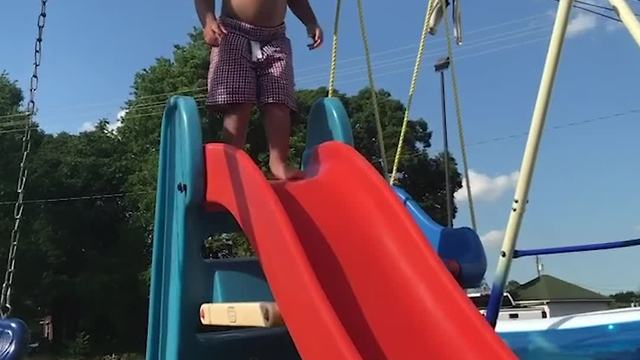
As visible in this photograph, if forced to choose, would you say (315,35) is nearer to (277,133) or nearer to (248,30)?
(248,30)

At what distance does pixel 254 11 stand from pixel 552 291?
34.1m

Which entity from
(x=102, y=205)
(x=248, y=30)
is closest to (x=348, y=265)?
(x=248, y=30)

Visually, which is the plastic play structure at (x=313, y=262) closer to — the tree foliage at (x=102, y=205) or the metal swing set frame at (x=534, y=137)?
the metal swing set frame at (x=534, y=137)

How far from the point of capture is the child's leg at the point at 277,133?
3.39 m

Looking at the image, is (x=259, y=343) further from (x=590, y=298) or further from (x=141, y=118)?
(x=590, y=298)

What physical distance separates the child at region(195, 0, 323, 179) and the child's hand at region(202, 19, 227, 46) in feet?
0.12

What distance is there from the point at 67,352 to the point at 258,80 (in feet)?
86.1

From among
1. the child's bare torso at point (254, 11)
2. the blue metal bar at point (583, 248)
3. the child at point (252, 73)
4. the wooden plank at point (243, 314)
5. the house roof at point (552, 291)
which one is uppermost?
the house roof at point (552, 291)

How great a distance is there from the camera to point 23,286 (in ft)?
87.2

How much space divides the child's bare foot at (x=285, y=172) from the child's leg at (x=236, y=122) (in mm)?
186

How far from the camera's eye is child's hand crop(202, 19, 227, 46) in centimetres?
320

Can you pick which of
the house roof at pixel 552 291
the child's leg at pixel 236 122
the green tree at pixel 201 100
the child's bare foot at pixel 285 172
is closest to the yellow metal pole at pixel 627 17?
the child's bare foot at pixel 285 172


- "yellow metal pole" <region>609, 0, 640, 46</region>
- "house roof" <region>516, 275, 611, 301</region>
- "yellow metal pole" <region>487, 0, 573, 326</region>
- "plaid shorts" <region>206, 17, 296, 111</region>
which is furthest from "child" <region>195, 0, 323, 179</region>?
"house roof" <region>516, 275, 611, 301</region>

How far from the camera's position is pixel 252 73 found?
3418mm
